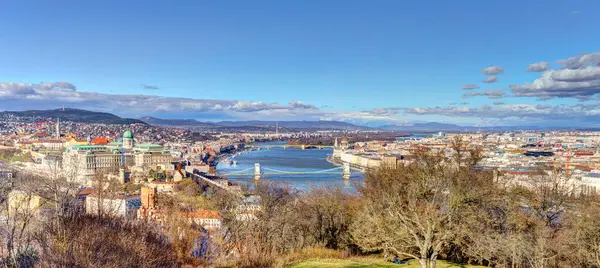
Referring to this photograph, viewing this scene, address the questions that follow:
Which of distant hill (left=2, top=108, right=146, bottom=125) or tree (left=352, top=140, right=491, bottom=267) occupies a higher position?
distant hill (left=2, top=108, right=146, bottom=125)

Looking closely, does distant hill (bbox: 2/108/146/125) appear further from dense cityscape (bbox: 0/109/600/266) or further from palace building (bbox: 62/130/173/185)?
palace building (bbox: 62/130/173/185)

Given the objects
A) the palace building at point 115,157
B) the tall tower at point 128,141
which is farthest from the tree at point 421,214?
the tall tower at point 128,141

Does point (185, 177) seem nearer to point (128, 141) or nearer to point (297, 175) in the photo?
point (297, 175)

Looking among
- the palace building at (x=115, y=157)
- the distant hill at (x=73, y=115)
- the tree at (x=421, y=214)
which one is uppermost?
the distant hill at (x=73, y=115)

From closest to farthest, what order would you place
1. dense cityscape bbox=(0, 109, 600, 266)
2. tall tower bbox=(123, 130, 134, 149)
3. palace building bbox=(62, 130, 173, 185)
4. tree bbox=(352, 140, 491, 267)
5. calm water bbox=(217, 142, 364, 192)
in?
tree bbox=(352, 140, 491, 267)
dense cityscape bbox=(0, 109, 600, 266)
calm water bbox=(217, 142, 364, 192)
palace building bbox=(62, 130, 173, 185)
tall tower bbox=(123, 130, 134, 149)

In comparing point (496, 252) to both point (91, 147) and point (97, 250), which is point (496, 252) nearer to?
point (97, 250)

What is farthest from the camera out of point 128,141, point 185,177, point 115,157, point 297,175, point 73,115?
point 73,115

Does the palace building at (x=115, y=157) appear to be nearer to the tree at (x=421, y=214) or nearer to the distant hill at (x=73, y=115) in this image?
the tree at (x=421, y=214)

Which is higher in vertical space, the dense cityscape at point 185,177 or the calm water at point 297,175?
the dense cityscape at point 185,177

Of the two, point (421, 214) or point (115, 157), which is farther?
point (115, 157)

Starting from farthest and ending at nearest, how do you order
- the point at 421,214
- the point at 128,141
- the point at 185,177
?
the point at 128,141
the point at 185,177
the point at 421,214

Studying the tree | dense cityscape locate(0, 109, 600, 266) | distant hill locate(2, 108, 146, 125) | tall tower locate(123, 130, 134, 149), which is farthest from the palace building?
distant hill locate(2, 108, 146, 125)

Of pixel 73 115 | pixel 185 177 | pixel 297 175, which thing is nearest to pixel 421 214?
pixel 185 177

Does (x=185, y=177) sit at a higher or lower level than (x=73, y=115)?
lower
